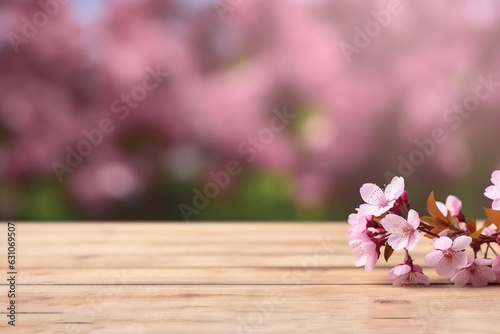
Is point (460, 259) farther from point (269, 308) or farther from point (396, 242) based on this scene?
point (269, 308)

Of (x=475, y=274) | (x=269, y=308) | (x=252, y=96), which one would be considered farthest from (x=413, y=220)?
(x=252, y=96)

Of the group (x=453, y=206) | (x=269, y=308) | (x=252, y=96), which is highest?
(x=453, y=206)

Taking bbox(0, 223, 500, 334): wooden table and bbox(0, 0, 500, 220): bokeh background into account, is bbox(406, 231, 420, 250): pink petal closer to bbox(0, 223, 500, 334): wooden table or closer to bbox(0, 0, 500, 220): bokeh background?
bbox(0, 223, 500, 334): wooden table

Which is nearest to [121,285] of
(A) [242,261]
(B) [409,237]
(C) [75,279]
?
(C) [75,279]

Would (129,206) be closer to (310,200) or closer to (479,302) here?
(310,200)

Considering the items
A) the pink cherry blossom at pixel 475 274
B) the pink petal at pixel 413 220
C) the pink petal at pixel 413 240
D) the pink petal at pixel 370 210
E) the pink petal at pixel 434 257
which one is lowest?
the pink cherry blossom at pixel 475 274

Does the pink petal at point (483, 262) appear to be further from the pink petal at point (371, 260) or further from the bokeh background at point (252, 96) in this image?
the bokeh background at point (252, 96)

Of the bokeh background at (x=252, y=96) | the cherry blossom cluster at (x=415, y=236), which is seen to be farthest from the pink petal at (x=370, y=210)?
the bokeh background at (x=252, y=96)
